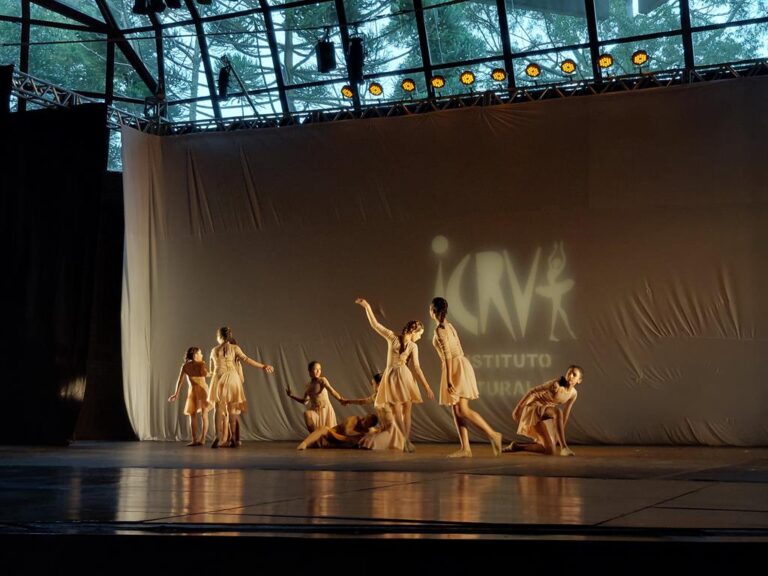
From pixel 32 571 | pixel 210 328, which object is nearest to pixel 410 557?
pixel 32 571

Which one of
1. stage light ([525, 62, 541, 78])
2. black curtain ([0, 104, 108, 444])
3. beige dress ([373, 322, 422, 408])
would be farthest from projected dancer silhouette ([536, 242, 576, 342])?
black curtain ([0, 104, 108, 444])

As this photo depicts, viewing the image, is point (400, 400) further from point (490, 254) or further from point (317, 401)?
point (490, 254)

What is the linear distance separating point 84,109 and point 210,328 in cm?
304

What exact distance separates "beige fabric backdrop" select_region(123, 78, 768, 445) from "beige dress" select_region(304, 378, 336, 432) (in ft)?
5.45

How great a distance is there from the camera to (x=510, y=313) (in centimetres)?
1134

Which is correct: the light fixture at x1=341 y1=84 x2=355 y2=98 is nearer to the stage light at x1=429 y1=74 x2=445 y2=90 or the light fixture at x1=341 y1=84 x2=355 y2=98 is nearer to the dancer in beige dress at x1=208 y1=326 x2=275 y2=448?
the stage light at x1=429 y1=74 x2=445 y2=90

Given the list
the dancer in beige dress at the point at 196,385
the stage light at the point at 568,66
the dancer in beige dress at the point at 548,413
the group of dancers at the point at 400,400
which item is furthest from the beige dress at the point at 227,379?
the stage light at the point at 568,66

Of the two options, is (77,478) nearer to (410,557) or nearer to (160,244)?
(410,557)

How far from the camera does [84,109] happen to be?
11.2m

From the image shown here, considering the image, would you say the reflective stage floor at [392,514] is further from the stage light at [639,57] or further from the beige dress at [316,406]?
the stage light at [639,57]

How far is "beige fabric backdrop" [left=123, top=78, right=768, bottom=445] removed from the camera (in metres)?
10.7

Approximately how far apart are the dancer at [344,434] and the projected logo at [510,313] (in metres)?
1.94

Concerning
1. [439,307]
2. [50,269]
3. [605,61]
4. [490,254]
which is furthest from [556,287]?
[50,269]

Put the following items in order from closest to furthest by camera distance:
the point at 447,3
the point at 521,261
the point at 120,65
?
the point at 521,261 < the point at 447,3 < the point at 120,65
